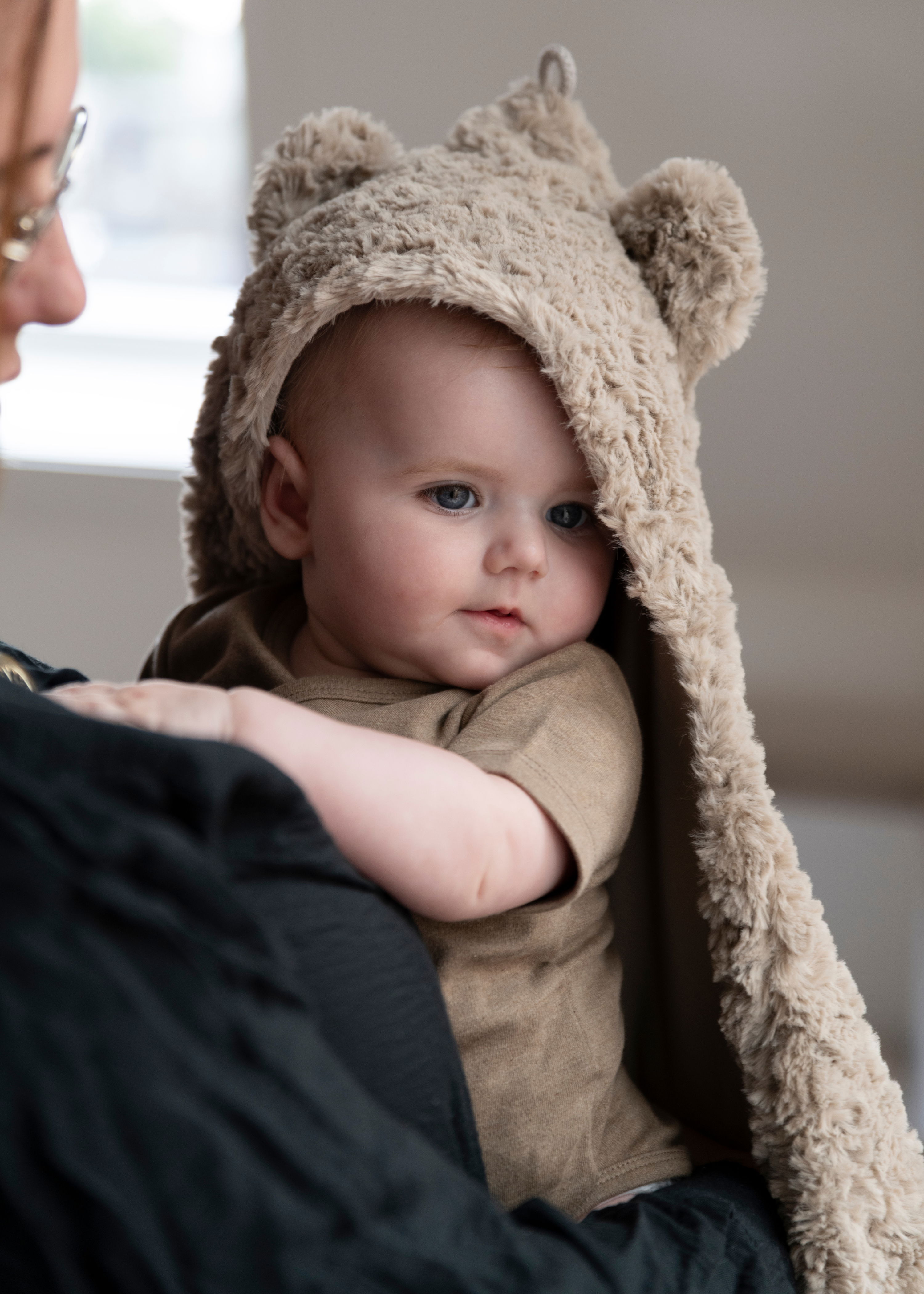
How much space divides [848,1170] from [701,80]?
1.68 meters

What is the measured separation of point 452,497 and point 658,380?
0.56 feet

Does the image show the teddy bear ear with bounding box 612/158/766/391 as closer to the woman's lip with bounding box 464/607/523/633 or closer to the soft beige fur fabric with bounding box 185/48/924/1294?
the soft beige fur fabric with bounding box 185/48/924/1294

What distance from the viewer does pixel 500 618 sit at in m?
0.80

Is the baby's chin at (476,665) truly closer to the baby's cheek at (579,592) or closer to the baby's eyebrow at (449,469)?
the baby's cheek at (579,592)

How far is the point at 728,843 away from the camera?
712 mm

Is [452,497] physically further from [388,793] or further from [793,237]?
[793,237]

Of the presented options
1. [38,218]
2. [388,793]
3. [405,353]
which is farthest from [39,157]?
[388,793]

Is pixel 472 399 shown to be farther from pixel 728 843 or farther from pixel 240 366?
pixel 728 843

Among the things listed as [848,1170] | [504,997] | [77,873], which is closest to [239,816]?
[77,873]

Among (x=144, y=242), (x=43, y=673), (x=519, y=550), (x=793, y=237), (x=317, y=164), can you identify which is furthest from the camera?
(x=144, y=242)

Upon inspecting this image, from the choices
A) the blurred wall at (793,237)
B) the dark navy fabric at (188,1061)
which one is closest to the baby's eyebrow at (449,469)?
the dark navy fabric at (188,1061)

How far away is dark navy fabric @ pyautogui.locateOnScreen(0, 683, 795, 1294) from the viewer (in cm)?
33

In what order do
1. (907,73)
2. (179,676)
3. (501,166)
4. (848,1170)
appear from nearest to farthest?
(848,1170) → (501,166) → (179,676) → (907,73)

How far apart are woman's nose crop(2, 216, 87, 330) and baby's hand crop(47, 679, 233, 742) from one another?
0.26m
